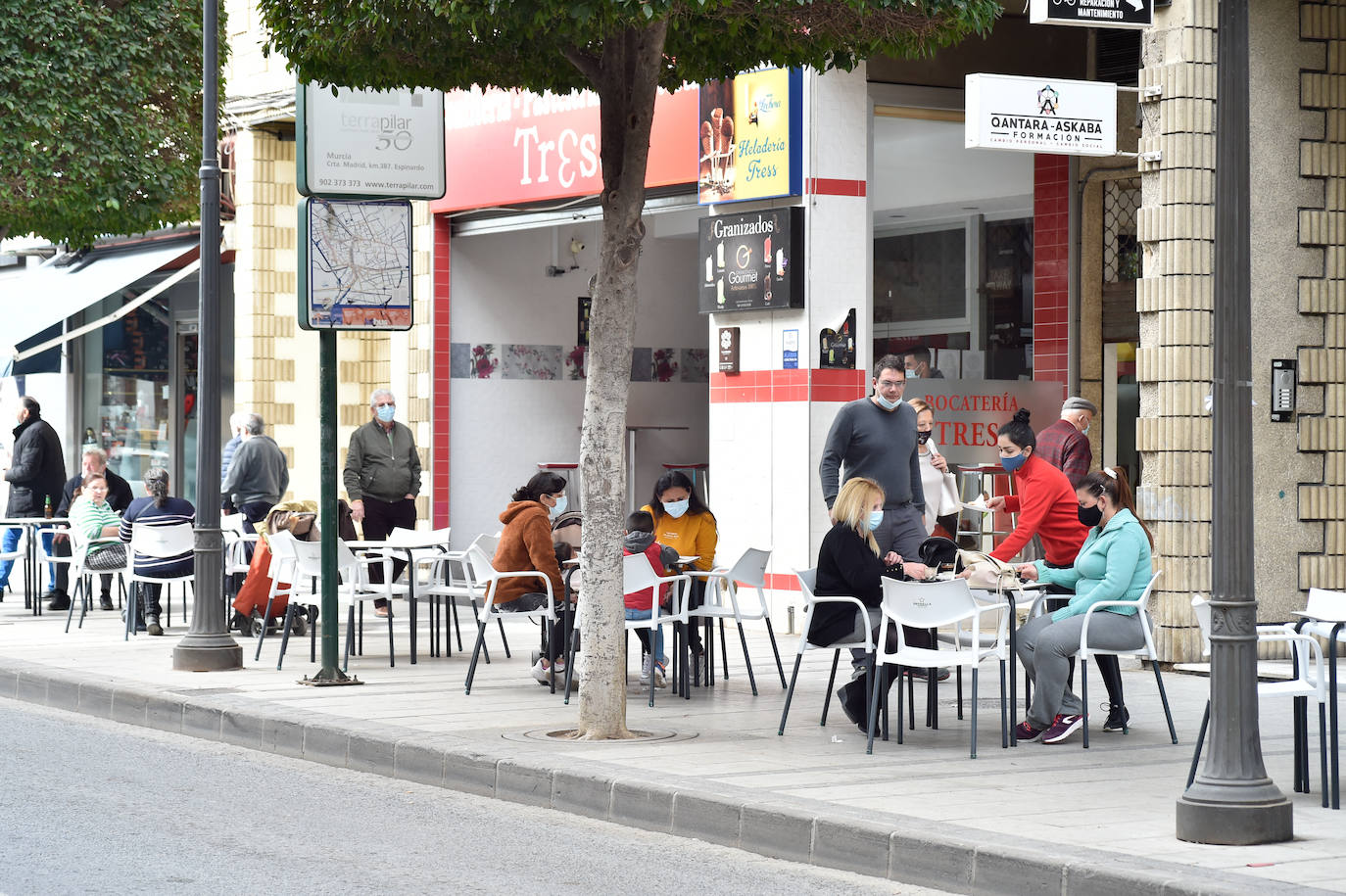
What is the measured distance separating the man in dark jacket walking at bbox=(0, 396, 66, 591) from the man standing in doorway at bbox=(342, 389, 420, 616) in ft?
11.8

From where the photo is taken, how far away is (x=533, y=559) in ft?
35.5

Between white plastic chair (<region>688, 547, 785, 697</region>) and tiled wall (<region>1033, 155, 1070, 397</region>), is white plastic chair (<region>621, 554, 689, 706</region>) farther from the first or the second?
tiled wall (<region>1033, 155, 1070, 397</region>)

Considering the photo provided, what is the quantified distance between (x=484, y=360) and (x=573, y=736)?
10.1 m

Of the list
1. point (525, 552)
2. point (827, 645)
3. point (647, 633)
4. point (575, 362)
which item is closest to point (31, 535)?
point (575, 362)

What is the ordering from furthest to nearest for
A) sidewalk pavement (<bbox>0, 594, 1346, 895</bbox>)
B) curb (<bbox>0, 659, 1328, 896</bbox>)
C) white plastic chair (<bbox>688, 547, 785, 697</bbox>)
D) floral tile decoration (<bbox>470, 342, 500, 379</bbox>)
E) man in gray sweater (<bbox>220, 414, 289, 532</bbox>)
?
floral tile decoration (<bbox>470, 342, 500, 379</bbox>) < man in gray sweater (<bbox>220, 414, 289, 532</bbox>) < white plastic chair (<bbox>688, 547, 785, 697</bbox>) < sidewalk pavement (<bbox>0, 594, 1346, 895</bbox>) < curb (<bbox>0, 659, 1328, 896</bbox>)

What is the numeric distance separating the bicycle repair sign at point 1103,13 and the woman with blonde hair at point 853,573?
10.8 feet

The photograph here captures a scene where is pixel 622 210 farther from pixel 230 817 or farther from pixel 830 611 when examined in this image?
pixel 230 817

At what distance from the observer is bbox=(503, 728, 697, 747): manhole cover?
877 centimetres

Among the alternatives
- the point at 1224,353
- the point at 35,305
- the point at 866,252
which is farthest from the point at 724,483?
the point at 35,305

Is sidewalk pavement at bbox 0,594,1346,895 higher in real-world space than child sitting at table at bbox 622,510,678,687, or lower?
lower

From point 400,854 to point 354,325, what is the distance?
4.89 meters

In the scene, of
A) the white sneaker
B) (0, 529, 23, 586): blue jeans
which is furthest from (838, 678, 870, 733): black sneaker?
(0, 529, 23, 586): blue jeans

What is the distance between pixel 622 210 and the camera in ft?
28.9

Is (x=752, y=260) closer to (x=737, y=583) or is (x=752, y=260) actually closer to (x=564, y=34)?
(x=737, y=583)
